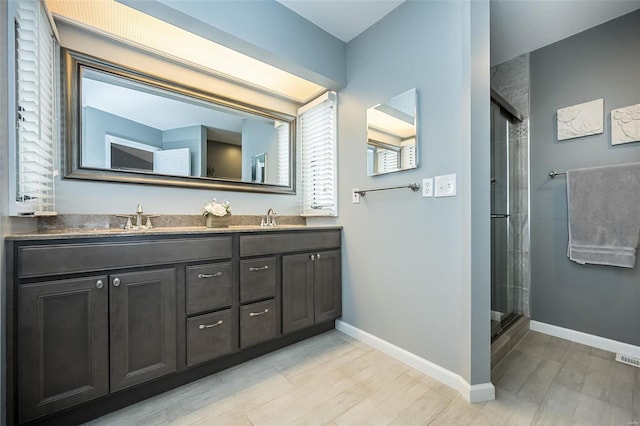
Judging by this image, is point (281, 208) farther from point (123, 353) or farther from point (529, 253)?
point (529, 253)

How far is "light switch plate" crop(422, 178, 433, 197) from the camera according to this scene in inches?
67.0

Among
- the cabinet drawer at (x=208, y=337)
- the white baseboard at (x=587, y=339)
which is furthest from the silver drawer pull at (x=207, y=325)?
the white baseboard at (x=587, y=339)

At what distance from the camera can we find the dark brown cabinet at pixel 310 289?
1.99 m

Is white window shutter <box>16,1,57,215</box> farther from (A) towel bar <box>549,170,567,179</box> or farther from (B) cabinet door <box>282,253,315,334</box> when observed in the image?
(A) towel bar <box>549,170,567,179</box>

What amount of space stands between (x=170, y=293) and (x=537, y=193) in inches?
122

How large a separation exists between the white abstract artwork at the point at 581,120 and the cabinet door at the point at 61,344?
3512 millimetres

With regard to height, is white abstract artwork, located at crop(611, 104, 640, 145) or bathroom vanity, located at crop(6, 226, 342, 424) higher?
white abstract artwork, located at crop(611, 104, 640, 145)

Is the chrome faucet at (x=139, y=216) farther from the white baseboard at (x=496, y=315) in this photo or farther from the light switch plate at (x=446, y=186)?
the white baseboard at (x=496, y=315)

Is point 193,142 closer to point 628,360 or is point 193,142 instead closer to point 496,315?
point 496,315

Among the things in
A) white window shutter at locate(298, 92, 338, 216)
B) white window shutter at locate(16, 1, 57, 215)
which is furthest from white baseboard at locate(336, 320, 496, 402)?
white window shutter at locate(16, 1, 57, 215)

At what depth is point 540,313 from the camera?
2387 mm

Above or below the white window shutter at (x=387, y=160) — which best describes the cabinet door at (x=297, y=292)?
below

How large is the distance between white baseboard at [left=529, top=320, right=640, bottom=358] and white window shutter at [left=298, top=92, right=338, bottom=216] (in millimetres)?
2147

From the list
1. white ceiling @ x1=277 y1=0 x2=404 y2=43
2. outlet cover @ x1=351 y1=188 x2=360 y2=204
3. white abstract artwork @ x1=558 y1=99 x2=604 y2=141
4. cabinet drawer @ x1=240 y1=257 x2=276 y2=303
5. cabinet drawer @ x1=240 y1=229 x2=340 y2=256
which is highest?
white ceiling @ x1=277 y1=0 x2=404 y2=43
